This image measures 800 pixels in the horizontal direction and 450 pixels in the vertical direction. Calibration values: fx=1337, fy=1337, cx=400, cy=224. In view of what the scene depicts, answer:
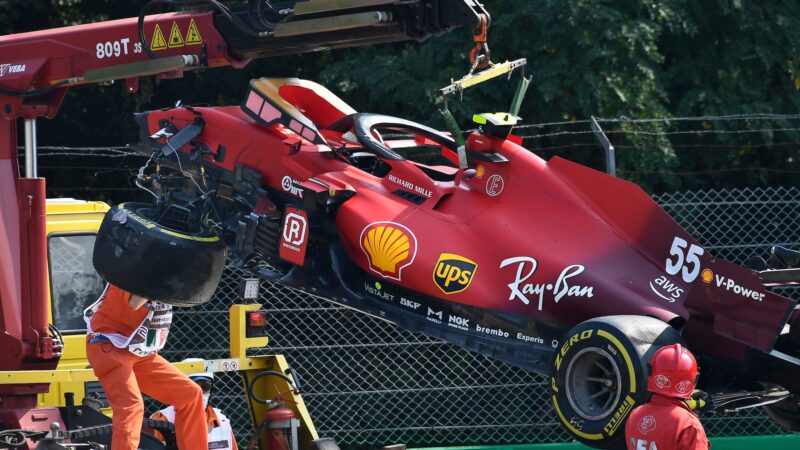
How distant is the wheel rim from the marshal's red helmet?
0.28 m

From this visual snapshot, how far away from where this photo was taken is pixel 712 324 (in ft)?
20.3

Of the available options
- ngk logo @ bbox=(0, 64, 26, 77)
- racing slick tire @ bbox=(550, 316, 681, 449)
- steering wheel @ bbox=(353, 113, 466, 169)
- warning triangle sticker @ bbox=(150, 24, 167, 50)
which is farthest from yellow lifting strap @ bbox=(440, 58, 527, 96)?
ngk logo @ bbox=(0, 64, 26, 77)

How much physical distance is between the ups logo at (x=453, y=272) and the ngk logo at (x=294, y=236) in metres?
0.79

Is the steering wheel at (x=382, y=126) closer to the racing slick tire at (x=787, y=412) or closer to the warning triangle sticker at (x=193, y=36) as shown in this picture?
the warning triangle sticker at (x=193, y=36)

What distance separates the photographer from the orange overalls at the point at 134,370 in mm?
7188

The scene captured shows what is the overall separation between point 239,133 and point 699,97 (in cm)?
583

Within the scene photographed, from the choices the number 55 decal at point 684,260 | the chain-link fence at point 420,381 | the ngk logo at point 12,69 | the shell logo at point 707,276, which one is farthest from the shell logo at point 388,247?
the chain-link fence at point 420,381

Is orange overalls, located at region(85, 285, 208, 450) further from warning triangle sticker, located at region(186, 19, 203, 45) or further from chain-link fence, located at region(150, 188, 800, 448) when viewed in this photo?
chain-link fence, located at region(150, 188, 800, 448)

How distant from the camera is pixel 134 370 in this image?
748 centimetres

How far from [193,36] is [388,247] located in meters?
1.83

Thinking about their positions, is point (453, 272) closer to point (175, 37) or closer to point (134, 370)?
point (134, 370)

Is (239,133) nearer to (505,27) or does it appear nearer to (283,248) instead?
(283,248)

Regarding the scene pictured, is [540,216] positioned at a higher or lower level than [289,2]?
lower

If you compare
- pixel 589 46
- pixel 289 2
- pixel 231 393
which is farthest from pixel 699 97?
pixel 289 2
